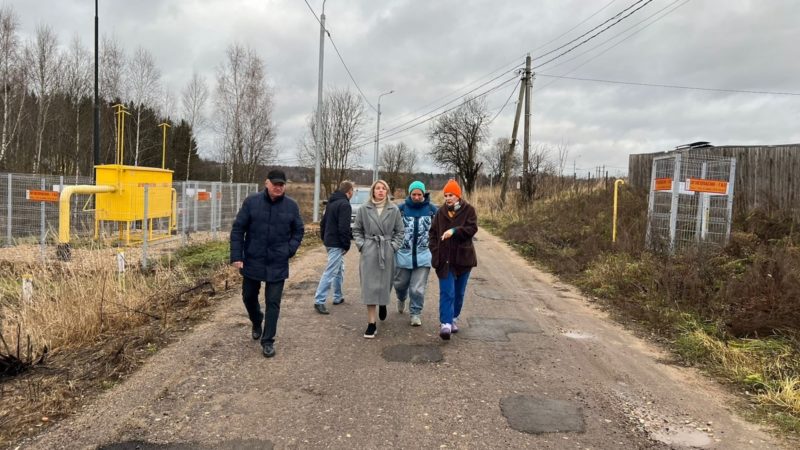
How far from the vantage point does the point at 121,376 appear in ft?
14.5

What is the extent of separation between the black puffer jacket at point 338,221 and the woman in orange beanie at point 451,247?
135cm

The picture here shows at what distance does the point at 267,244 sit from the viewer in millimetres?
5160

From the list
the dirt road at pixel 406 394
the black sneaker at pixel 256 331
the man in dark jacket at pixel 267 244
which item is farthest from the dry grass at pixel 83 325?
the man in dark jacket at pixel 267 244

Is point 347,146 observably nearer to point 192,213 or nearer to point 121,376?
point 192,213

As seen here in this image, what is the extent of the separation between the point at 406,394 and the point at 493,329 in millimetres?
2477

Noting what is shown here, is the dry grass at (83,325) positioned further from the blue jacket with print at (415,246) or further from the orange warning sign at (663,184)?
the orange warning sign at (663,184)

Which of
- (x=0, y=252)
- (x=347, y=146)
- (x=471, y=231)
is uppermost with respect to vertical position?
(x=347, y=146)

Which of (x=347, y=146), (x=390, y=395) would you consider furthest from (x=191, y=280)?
(x=347, y=146)

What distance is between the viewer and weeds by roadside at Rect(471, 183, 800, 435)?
4922 millimetres

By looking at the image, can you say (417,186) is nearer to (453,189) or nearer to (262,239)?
(453,189)

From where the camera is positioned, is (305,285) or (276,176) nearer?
(276,176)

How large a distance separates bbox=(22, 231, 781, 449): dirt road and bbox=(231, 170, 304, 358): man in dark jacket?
1.68ft

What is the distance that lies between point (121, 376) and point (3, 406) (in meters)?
0.82

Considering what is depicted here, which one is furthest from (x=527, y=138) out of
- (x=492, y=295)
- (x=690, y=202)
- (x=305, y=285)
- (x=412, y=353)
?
(x=412, y=353)
